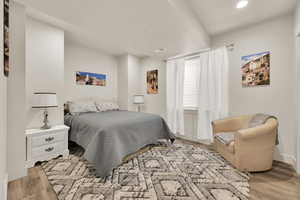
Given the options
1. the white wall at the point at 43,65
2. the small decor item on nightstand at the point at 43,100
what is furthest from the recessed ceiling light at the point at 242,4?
the small decor item on nightstand at the point at 43,100

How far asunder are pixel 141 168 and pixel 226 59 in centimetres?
274

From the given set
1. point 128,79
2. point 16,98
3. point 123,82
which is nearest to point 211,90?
point 128,79

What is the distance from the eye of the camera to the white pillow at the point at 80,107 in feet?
9.79

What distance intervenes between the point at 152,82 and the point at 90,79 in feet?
6.00

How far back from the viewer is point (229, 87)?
2.89m

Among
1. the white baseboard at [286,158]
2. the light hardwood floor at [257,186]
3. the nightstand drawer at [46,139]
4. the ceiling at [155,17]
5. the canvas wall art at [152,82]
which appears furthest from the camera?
the canvas wall art at [152,82]

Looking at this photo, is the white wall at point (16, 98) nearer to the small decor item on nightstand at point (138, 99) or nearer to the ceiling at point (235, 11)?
the ceiling at point (235, 11)

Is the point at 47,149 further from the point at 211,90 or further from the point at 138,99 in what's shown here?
the point at 211,90

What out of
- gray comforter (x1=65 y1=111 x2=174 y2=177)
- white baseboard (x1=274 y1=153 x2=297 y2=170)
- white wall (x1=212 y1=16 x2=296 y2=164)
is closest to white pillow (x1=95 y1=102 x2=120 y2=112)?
gray comforter (x1=65 y1=111 x2=174 y2=177)

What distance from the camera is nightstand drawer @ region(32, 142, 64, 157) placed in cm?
208

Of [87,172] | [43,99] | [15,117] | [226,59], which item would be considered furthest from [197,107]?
[15,117]

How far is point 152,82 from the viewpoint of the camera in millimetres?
4250

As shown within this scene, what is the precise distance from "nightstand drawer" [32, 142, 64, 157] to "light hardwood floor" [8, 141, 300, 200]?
0.71ft

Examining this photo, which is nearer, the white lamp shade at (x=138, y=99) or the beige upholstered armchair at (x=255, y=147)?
the beige upholstered armchair at (x=255, y=147)
